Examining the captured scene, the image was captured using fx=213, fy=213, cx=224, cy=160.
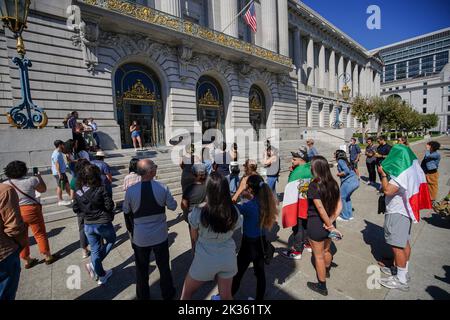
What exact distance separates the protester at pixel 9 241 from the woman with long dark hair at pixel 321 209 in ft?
12.4

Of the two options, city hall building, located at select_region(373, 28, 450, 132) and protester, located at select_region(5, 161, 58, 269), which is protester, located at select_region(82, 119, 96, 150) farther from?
city hall building, located at select_region(373, 28, 450, 132)

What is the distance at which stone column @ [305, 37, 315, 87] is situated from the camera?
34.7 meters

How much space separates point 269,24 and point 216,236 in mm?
27649

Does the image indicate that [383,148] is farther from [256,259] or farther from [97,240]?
[97,240]

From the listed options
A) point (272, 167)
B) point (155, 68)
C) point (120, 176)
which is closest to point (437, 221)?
point (272, 167)

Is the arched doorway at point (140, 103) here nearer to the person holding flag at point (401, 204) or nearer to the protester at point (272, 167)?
the protester at point (272, 167)

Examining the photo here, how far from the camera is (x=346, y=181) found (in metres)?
5.64

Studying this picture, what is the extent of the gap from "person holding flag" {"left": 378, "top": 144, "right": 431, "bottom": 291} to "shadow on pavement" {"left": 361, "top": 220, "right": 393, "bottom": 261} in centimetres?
66

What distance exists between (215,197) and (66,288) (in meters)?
3.10

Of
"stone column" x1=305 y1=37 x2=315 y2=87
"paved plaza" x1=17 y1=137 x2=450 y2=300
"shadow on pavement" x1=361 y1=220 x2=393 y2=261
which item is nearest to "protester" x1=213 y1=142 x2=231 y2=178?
"paved plaza" x1=17 y1=137 x2=450 y2=300

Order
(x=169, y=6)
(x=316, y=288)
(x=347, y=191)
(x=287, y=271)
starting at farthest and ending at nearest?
(x=169, y=6) < (x=347, y=191) < (x=287, y=271) < (x=316, y=288)

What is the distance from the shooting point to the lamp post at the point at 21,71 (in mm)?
5820

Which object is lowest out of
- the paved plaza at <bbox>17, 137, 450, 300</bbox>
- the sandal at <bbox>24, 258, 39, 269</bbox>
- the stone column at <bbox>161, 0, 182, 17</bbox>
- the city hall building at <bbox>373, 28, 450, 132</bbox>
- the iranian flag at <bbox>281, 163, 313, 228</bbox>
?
the paved plaza at <bbox>17, 137, 450, 300</bbox>

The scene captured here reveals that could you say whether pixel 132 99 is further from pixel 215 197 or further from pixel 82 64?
pixel 215 197
